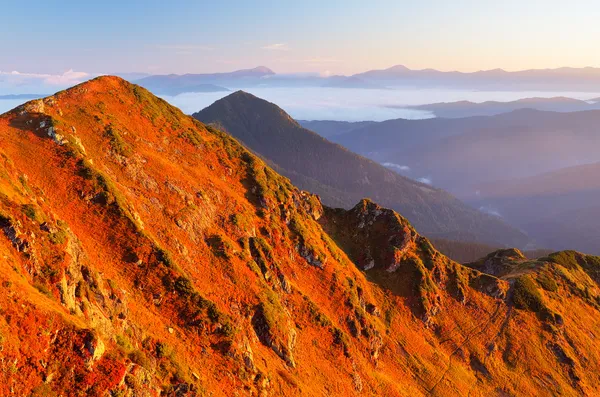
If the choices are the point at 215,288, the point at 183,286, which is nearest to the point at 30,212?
the point at 183,286

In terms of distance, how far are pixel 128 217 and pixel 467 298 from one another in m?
92.2

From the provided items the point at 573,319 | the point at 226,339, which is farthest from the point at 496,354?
the point at 226,339

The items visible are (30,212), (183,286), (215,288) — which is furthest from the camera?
(215,288)

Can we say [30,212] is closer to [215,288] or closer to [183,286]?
[183,286]

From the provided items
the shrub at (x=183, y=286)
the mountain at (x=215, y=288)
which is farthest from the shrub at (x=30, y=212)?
the shrub at (x=183, y=286)

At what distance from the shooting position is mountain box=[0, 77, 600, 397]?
30.8 meters

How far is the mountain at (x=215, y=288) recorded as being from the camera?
3083 cm

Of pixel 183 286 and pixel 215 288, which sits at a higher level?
pixel 183 286

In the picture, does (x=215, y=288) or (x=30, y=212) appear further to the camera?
(x=215, y=288)

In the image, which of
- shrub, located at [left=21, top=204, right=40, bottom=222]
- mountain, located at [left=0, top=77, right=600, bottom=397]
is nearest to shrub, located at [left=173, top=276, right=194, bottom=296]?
mountain, located at [left=0, top=77, right=600, bottom=397]

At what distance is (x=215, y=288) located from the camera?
52.6 metres

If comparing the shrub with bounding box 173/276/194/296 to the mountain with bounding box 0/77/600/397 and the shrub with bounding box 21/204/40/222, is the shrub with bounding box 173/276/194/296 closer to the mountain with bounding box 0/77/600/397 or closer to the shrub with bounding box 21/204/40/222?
the mountain with bounding box 0/77/600/397

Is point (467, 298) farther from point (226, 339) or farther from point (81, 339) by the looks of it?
point (81, 339)

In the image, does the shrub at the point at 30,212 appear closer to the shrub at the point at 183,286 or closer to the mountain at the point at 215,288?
the mountain at the point at 215,288
